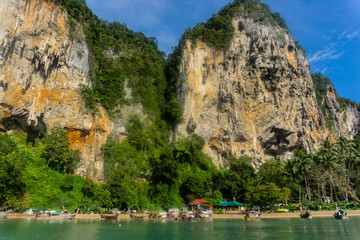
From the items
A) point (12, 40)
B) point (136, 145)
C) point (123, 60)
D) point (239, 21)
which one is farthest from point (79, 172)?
point (239, 21)

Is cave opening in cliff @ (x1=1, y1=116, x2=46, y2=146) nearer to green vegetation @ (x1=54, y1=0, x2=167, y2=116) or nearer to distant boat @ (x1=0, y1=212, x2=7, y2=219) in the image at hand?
green vegetation @ (x1=54, y1=0, x2=167, y2=116)

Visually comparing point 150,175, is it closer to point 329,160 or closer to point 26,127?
point 26,127

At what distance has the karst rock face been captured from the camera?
51656 mm

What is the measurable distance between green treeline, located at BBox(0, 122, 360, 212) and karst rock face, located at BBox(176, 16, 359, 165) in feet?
14.0

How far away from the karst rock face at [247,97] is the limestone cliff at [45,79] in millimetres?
18223

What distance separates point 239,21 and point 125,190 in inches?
1796

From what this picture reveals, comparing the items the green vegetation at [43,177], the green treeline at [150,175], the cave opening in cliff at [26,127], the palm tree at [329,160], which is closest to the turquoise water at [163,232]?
the green vegetation at [43,177]

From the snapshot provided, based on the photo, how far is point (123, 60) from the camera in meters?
51.4

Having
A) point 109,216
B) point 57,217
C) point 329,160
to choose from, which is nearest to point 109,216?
point 109,216

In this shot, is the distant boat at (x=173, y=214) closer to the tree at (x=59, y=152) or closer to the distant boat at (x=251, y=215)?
the distant boat at (x=251, y=215)

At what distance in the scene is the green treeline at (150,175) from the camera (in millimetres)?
31250

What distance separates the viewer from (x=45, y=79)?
37844 millimetres

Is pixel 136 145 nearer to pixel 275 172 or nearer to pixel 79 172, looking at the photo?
pixel 79 172

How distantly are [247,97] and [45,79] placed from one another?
38.3 metres
